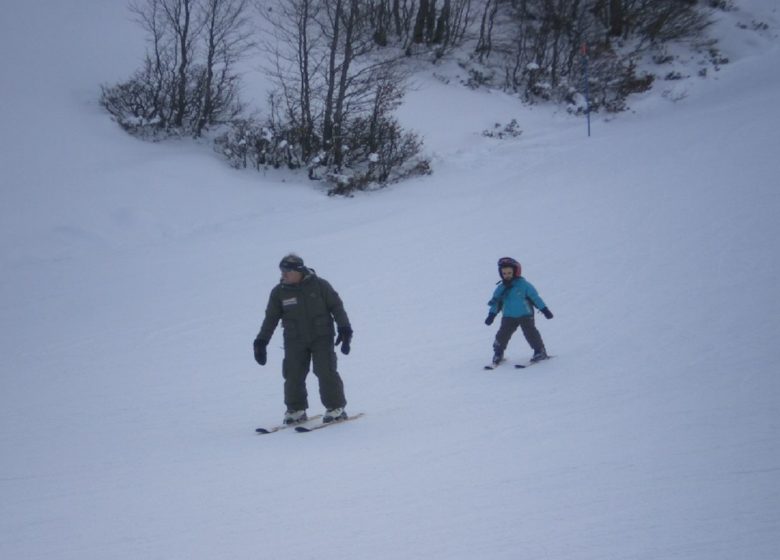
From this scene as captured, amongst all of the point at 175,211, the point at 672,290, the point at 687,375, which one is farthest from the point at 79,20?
the point at 687,375

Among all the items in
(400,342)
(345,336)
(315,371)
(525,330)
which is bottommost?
(400,342)

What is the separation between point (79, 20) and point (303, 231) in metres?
15.2

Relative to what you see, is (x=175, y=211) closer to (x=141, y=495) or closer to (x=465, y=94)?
(x=141, y=495)

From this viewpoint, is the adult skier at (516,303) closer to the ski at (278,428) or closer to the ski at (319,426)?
the ski at (319,426)

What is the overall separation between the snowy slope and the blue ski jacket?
774 mm

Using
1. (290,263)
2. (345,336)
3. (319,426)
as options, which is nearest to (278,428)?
(319,426)

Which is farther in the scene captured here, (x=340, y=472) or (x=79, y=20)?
(x=79, y=20)

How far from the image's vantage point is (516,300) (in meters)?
7.15

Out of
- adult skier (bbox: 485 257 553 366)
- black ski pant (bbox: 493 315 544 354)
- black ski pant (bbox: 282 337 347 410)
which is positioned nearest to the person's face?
black ski pant (bbox: 282 337 347 410)

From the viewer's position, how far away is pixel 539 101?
83.1ft

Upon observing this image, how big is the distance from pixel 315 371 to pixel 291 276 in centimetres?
92

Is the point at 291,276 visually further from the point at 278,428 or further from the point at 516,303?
the point at 516,303

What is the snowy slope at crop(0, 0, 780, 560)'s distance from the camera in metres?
3.29

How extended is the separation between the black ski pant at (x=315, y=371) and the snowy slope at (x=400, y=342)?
43 cm
